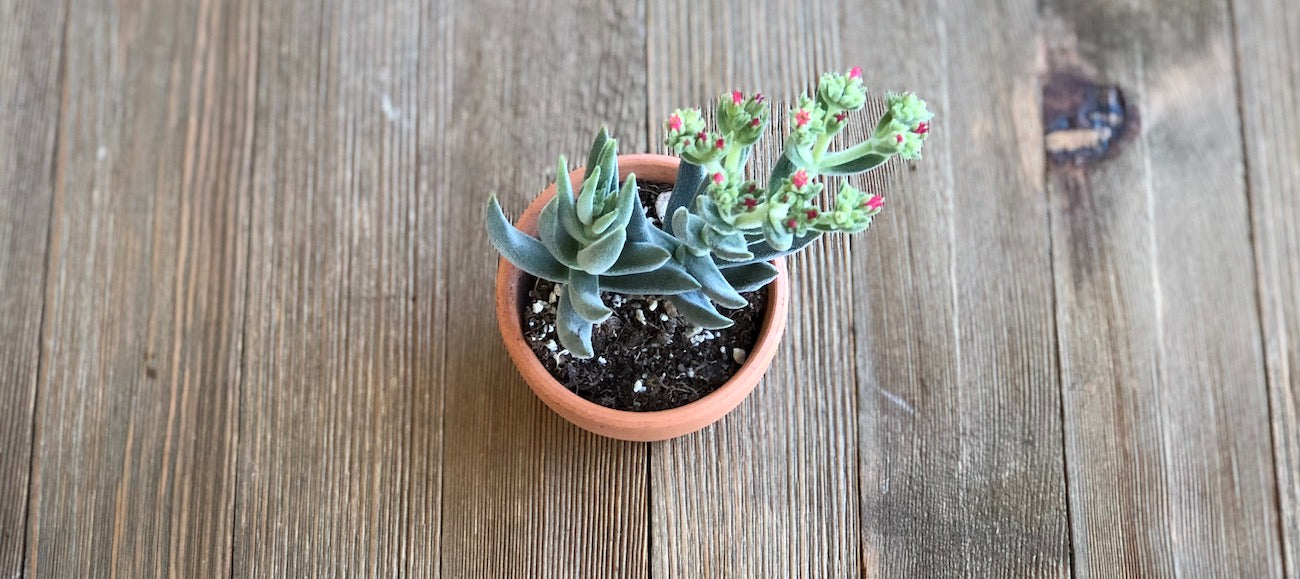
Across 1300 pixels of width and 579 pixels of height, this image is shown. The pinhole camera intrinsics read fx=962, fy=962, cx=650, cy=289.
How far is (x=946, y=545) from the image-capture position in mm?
853

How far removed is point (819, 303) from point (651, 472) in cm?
22

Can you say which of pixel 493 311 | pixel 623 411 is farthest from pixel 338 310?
pixel 623 411

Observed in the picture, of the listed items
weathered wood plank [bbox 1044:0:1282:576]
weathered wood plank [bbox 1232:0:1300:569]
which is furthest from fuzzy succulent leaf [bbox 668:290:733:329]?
weathered wood plank [bbox 1232:0:1300:569]

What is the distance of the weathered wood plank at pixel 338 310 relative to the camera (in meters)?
0.85

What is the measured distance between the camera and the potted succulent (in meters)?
0.57

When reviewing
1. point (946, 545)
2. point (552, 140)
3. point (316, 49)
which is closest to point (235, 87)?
point (316, 49)

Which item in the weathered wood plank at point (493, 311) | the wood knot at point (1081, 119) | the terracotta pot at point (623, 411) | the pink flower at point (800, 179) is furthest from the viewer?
the wood knot at point (1081, 119)

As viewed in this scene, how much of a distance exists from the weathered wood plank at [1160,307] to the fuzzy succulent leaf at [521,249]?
20.4 inches

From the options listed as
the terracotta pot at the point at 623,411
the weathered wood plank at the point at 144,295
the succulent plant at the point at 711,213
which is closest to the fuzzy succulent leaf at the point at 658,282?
the succulent plant at the point at 711,213

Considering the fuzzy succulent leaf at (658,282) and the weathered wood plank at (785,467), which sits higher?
the fuzzy succulent leaf at (658,282)

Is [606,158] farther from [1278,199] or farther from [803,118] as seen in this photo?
[1278,199]

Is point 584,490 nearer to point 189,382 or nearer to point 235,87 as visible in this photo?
point 189,382

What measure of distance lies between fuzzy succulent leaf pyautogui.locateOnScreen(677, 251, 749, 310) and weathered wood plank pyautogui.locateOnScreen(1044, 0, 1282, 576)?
0.43 m

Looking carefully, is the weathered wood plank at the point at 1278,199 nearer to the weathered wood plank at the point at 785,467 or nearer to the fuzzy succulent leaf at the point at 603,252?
the weathered wood plank at the point at 785,467
